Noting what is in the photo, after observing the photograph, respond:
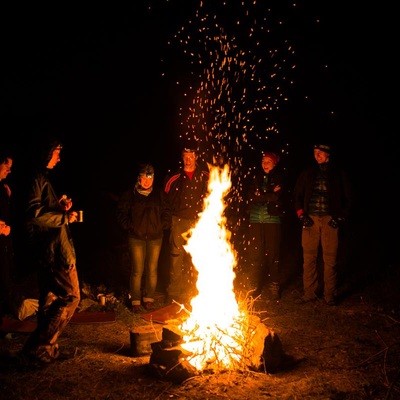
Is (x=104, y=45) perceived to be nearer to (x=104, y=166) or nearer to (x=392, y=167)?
(x=104, y=166)

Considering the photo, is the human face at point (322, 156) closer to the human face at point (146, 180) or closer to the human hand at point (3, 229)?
the human face at point (146, 180)

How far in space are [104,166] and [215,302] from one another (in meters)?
10.6

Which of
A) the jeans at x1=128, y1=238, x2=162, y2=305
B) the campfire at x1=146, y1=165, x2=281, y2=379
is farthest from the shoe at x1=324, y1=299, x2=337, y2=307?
the jeans at x1=128, y1=238, x2=162, y2=305

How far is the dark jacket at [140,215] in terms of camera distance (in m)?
6.92

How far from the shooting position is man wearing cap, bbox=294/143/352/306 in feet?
22.7

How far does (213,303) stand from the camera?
5.43m

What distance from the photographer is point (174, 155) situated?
48.7ft

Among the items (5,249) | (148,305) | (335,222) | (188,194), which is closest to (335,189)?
(335,222)

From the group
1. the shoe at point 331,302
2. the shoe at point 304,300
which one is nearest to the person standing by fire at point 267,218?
the shoe at point 304,300

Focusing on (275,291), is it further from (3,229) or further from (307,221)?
(3,229)

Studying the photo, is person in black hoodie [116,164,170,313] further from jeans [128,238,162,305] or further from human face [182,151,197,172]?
human face [182,151,197,172]

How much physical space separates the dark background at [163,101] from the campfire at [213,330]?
565 centimetres

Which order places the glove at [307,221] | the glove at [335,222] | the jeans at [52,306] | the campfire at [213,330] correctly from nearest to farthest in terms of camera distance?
the campfire at [213,330], the jeans at [52,306], the glove at [335,222], the glove at [307,221]

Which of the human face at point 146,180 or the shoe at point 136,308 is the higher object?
the human face at point 146,180
